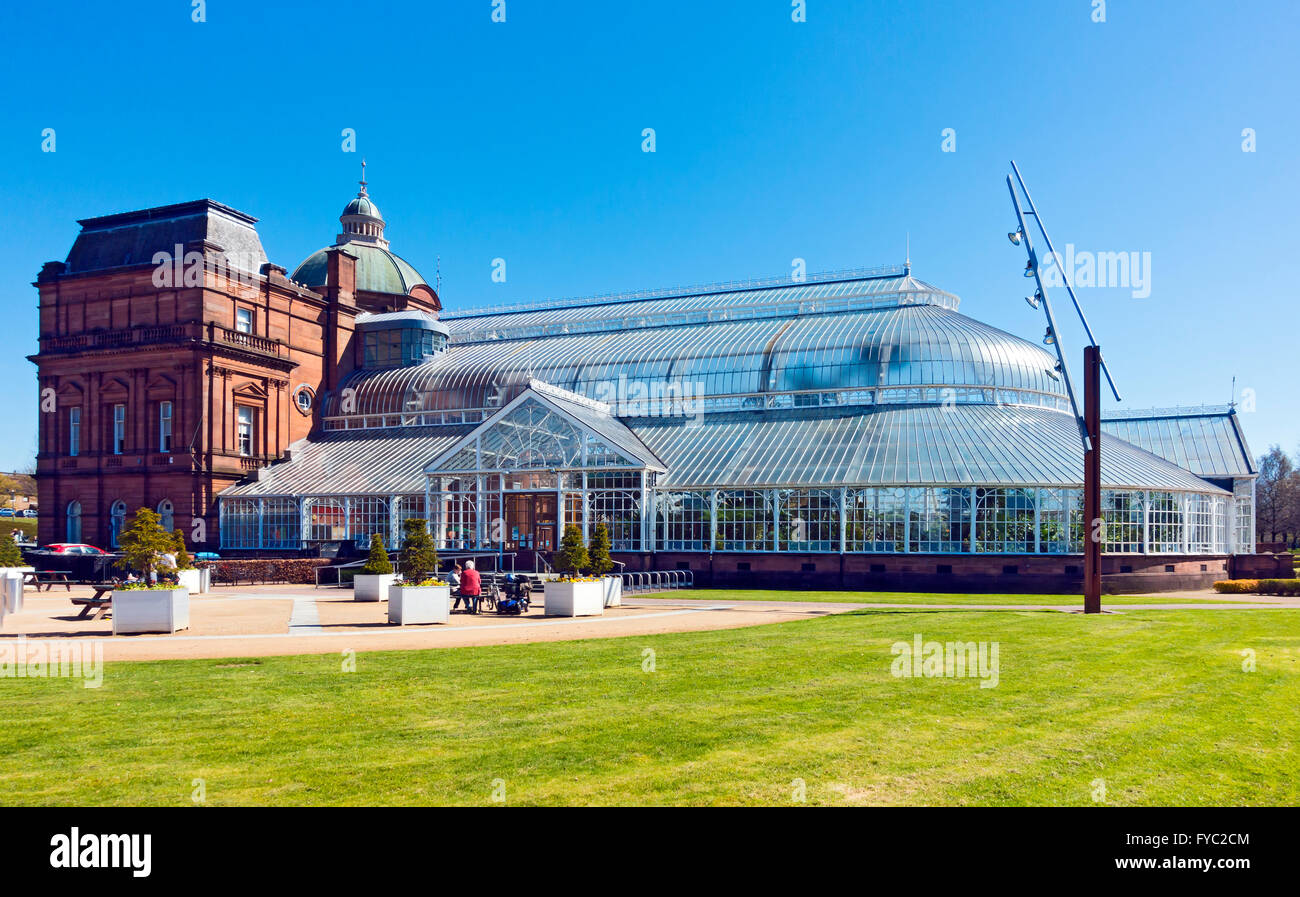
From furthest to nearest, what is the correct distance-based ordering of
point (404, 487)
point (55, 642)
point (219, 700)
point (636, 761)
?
point (404, 487), point (55, 642), point (219, 700), point (636, 761)

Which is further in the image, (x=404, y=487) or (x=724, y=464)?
(x=404, y=487)

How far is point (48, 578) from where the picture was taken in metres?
40.8

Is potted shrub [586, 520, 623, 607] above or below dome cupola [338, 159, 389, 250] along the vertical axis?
below

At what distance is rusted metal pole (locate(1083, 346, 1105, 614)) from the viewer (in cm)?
2528

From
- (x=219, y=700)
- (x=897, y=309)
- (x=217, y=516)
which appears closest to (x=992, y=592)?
(x=897, y=309)

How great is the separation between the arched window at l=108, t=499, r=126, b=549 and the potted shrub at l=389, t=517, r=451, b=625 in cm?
3548

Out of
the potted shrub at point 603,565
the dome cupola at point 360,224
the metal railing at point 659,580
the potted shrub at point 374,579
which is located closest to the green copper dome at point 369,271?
the dome cupola at point 360,224

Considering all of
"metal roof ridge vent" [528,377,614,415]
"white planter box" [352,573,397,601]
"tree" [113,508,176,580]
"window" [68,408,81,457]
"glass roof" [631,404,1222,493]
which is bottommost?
"white planter box" [352,573,397,601]

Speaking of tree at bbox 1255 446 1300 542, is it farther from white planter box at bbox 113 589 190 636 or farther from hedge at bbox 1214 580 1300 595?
white planter box at bbox 113 589 190 636

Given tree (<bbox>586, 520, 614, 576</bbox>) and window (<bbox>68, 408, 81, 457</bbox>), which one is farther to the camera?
window (<bbox>68, 408, 81, 457</bbox>)

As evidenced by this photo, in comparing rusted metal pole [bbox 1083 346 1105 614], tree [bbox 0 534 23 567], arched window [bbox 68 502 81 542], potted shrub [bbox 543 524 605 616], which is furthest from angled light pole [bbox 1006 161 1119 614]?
arched window [bbox 68 502 81 542]
